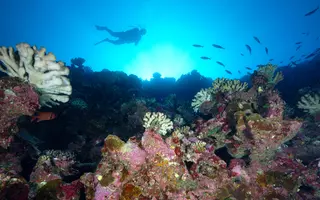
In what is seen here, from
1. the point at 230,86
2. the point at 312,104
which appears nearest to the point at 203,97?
the point at 230,86

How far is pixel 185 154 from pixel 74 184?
2.37 meters

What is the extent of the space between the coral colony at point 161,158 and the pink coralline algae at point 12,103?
0.02 metres

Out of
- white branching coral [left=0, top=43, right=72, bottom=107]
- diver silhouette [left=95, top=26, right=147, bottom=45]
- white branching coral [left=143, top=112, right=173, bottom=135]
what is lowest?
white branching coral [left=143, top=112, right=173, bottom=135]

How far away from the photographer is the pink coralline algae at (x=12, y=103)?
4.30m

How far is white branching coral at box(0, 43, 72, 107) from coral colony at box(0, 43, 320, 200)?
2 cm

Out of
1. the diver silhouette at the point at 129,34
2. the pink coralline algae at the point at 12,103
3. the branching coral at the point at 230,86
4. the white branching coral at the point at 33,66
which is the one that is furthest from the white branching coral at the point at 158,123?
the diver silhouette at the point at 129,34

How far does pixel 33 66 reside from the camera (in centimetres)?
471

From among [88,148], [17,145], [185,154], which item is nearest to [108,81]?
[88,148]

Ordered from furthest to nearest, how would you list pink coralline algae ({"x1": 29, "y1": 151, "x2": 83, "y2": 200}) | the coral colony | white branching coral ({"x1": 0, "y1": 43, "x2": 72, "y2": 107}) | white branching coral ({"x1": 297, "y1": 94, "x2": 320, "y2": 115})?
1. white branching coral ({"x1": 297, "y1": 94, "x2": 320, "y2": 115})
2. white branching coral ({"x1": 0, "y1": 43, "x2": 72, "y2": 107})
3. pink coralline algae ({"x1": 29, "y1": 151, "x2": 83, "y2": 200})
4. the coral colony

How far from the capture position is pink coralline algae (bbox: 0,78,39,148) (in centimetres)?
430

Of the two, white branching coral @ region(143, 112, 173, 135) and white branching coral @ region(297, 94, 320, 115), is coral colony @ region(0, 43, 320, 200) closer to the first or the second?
white branching coral @ region(143, 112, 173, 135)

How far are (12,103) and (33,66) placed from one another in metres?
0.94

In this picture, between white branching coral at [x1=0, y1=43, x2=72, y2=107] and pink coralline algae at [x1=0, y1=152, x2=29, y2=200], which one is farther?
white branching coral at [x1=0, y1=43, x2=72, y2=107]

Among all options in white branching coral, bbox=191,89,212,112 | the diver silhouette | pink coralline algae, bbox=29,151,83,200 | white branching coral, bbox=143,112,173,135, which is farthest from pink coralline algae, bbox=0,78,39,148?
the diver silhouette
